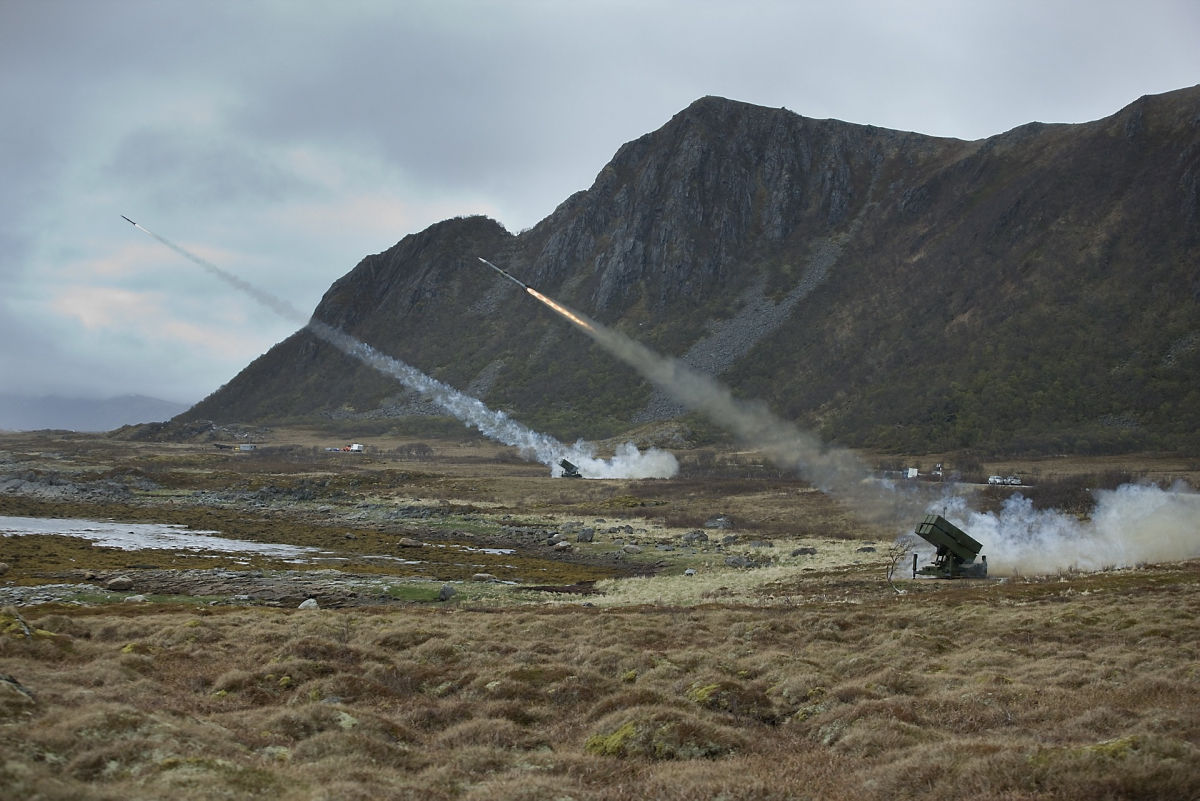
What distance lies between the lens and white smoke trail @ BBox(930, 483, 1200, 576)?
148ft

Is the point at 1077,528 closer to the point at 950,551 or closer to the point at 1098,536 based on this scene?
the point at 1098,536

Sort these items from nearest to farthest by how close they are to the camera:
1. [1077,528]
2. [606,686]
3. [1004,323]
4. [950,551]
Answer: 1. [606,686]
2. [950,551]
3. [1077,528]
4. [1004,323]

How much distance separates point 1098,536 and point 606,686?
3986 cm

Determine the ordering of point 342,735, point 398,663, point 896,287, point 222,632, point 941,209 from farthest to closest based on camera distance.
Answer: point 941,209 < point 896,287 < point 222,632 < point 398,663 < point 342,735

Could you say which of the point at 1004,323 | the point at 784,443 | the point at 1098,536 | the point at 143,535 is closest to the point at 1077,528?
the point at 1098,536

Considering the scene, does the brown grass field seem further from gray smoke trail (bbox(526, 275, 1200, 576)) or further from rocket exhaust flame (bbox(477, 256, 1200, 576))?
gray smoke trail (bbox(526, 275, 1200, 576))

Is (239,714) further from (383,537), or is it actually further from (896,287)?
(896,287)

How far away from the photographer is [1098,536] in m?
A: 47.2

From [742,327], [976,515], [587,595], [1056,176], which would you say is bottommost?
[587,595]

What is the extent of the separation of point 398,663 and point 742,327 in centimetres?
17866

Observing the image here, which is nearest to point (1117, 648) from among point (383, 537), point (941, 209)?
point (383, 537)

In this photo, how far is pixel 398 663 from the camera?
68.8 feet

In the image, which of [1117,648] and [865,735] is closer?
[865,735]

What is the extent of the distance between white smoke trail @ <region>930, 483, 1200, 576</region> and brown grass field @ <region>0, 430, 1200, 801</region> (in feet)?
14.7
